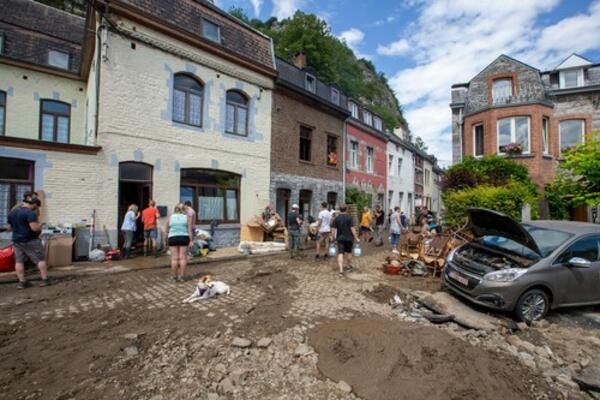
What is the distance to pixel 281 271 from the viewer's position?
7.40m

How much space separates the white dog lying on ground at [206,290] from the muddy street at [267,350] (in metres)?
0.18

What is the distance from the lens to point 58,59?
12555 millimetres

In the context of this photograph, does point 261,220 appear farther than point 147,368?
Yes

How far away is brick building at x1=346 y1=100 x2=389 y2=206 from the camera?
1783 centimetres

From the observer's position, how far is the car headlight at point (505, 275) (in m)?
4.48

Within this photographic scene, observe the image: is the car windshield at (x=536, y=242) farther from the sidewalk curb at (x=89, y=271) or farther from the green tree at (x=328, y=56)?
the green tree at (x=328, y=56)

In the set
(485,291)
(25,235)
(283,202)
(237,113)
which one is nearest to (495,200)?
(485,291)

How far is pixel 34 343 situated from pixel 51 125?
12.7 meters

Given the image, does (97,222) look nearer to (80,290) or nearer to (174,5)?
(80,290)

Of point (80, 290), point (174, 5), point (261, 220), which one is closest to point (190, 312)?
point (80, 290)

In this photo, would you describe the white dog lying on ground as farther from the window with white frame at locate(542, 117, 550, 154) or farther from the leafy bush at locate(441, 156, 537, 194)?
the window with white frame at locate(542, 117, 550, 154)

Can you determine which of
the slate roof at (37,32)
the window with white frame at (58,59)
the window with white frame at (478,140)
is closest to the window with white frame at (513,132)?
the window with white frame at (478,140)

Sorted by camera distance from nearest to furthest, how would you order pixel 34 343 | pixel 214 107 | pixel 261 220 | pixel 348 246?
pixel 34 343
pixel 348 246
pixel 214 107
pixel 261 220

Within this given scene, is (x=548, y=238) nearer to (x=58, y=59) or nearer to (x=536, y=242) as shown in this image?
(x=536, y=242)
